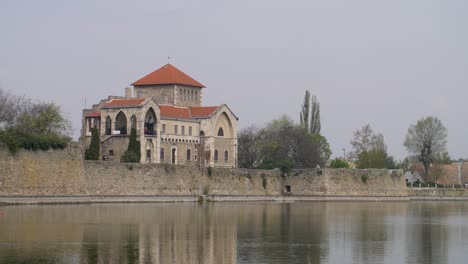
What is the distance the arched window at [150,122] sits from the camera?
67.3 m

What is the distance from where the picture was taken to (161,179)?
57.1 m

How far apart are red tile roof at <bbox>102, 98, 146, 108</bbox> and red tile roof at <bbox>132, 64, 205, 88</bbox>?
6.43 metres

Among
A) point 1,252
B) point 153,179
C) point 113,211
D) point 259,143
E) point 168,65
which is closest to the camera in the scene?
point 1,252

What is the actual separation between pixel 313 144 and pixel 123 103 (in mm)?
19991

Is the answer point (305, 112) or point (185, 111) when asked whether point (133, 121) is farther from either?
point (305, 112)

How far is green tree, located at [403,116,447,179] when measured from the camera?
283ft

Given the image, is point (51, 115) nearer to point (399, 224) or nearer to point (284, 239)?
point (399, 224)

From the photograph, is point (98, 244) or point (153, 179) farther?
point (153, 179)

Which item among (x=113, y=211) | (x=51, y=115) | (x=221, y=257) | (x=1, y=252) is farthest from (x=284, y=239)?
(x=51, y=115)

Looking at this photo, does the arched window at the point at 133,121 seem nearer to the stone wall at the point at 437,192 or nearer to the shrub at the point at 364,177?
the shrub at the point at 364,177

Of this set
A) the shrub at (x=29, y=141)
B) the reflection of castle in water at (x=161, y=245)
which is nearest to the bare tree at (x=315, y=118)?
the shrub at (x=29, y=141)

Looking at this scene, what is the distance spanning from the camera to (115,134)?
6656 cm

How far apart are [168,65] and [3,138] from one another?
31647 mm

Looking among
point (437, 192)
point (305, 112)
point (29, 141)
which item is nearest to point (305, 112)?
point (305, 112)
